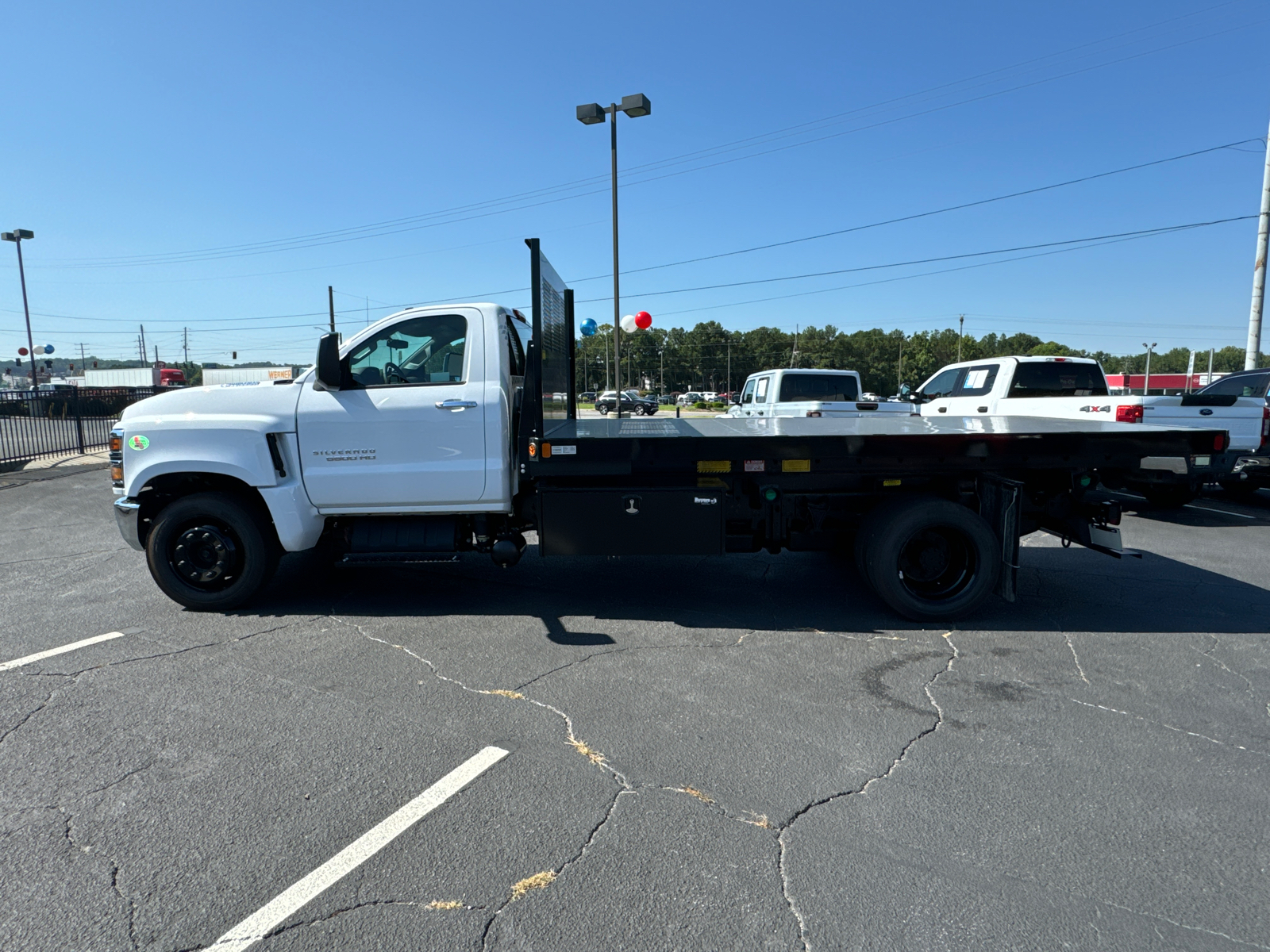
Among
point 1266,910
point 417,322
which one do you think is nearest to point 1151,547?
point 1266,910

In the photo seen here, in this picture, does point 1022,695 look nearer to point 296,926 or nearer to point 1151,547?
point 296,926

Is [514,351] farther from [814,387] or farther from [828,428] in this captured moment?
[814,387]

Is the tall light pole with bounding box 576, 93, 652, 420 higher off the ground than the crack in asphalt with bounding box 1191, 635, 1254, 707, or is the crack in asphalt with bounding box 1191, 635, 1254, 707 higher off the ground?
the tall light pole with bounding box 576, 93, 652, 420

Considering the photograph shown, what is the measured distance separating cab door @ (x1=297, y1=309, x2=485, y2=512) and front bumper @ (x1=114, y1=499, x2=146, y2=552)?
1.30 metres

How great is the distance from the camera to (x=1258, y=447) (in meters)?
9.37

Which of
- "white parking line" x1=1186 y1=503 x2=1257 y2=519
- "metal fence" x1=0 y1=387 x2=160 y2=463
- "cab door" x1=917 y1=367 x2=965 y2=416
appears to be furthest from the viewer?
"metal fence" x1=0 y1=387 x2=160 y2=463

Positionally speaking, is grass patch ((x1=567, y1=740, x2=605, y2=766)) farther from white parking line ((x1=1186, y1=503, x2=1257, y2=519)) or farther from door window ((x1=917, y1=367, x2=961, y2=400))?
door window ((x1=917, y1=367, x2=961, y2=400))

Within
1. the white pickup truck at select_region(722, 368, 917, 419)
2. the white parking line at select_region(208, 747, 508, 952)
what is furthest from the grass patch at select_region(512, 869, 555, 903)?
the white pickup truck at select_region(722, 368, 917, 419)

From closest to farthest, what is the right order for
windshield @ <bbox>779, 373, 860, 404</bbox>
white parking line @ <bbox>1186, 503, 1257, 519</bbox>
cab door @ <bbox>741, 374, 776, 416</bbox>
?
white parking line @ <bbox>1186, 503, 1257, 519</bbox> < windshield @ <bbox>779, 373, 860, 404</bbox> < cab door @ <bbox>741, 374, 776, 416</bbox>

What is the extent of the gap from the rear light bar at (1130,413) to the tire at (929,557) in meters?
4.90

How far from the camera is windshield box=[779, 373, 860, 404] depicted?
1441 centimetres

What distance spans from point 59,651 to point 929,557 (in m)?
5.96

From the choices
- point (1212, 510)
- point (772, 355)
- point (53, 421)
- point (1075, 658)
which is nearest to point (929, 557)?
point (1075, 658)

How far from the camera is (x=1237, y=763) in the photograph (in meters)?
3.38
